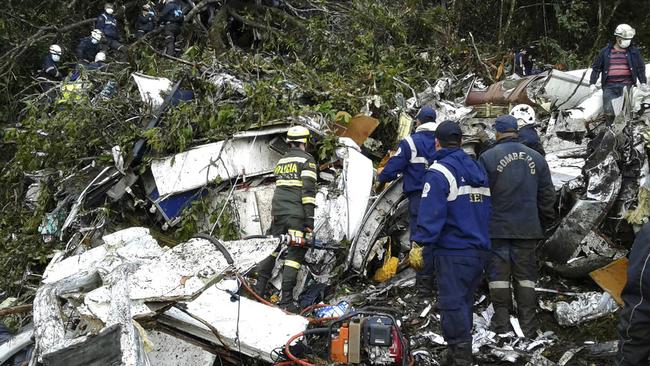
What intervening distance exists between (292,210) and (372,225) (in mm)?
836

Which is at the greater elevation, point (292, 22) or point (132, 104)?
point (292, 22)

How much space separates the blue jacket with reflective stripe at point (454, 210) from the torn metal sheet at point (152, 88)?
3.74m

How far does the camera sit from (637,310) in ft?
9.98

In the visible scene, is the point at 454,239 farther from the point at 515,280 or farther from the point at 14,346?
the point at 14,346

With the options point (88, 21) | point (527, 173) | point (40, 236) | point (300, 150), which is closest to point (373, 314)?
point (527, 173)

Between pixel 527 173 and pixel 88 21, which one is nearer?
pixel 527 173

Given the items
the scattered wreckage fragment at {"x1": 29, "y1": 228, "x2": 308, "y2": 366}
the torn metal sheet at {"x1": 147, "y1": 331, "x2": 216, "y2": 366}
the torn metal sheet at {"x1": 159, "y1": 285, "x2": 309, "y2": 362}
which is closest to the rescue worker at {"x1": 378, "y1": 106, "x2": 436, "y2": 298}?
the torn metal sheet at {"x1": 159, "y1": 285, "x2": 309, "y2": 362}

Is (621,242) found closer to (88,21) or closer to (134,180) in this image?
(134,180)

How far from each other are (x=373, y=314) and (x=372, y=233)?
1.77m

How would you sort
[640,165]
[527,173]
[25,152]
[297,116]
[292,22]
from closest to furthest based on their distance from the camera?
1. [527,173]
2. [640,165]
3. [297,116]
4. [25,152]
5. [292,22]

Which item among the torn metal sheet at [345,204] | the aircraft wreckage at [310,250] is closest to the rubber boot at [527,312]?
the aircraft wreckage at [310,250]

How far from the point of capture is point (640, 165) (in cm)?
495

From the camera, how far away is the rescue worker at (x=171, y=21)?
9172 mm

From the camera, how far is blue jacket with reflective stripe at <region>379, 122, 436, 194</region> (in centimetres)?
524
